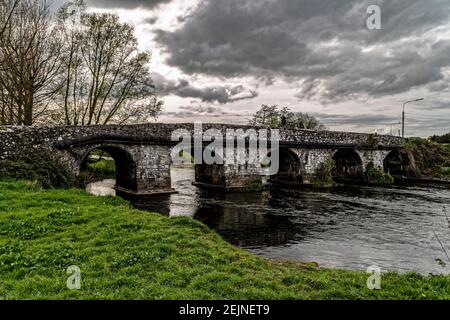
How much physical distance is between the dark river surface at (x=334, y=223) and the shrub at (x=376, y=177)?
6.45 meters

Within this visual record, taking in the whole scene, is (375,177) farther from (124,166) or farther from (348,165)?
(124,166)

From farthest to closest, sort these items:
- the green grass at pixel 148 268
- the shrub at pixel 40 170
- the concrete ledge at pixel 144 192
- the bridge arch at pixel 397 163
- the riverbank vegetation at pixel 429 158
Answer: the bridge arch at pixel 397 163 → the riverbank vegetation at pixel 429 158 → the concrete ledge at pixel 144 192 → the shrub at pixel 40 170 → the green grass at pixel 148 268

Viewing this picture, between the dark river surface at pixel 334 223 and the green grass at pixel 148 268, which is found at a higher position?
the green grass at pixel 148 268

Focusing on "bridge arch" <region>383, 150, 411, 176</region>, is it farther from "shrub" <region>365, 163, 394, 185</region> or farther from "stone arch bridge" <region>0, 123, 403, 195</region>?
"shrub" <region>365, 163, 394, 185</region>

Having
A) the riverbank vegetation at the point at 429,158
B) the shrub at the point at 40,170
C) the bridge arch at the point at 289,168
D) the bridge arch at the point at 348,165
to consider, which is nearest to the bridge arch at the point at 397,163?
the riverbank vegetation at the point at 429,158

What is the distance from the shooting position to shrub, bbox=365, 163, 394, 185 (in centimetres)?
3061

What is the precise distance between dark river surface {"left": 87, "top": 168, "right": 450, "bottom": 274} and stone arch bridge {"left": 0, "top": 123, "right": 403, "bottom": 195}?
7.38 ft

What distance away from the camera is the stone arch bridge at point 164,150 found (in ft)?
55.6

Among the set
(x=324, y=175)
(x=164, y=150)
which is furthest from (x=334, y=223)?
(x=324, y=175)

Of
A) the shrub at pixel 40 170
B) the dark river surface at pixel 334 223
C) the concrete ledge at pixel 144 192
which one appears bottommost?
the dark river surface at pixel 334 223

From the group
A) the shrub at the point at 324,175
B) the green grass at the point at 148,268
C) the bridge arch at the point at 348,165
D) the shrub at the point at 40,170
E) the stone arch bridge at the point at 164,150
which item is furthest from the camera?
the bridge arch at the point at 348,165

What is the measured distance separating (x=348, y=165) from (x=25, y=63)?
28.3 m

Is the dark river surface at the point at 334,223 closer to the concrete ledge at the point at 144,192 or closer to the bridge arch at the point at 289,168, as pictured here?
the concrete ledge at the point at 144,192

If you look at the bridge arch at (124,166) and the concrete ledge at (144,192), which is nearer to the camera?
the concrete ledge at (144,192)
